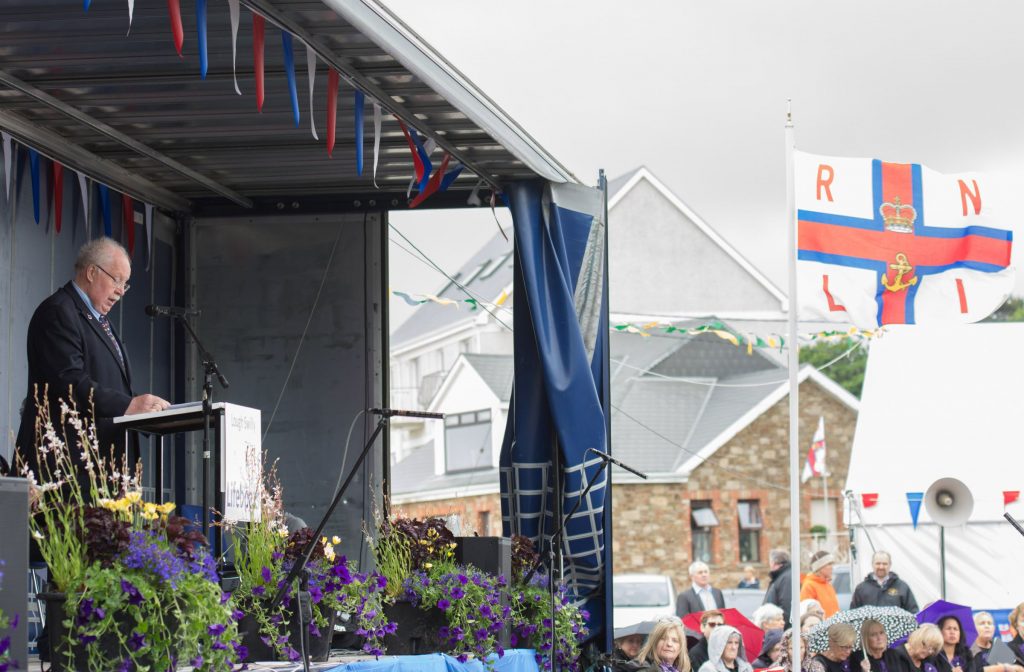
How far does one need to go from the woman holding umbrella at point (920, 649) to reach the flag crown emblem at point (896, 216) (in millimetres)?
2422

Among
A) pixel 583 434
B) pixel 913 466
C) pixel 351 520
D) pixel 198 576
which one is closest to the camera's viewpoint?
pixel 198 576

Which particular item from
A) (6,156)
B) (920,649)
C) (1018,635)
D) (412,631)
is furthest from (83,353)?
→ (1018,635)

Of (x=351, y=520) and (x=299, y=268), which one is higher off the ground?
(x=299, y=268)

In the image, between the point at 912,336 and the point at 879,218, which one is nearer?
the point at 879,218

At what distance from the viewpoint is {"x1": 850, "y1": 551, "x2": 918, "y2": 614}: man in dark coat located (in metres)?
11.0

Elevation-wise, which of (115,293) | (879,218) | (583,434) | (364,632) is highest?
(879,218)

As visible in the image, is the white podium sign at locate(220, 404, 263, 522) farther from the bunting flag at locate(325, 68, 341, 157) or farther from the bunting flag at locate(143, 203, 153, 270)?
the bunting flag at locate(143, 203, 153, 270)

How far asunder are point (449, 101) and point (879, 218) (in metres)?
3.26

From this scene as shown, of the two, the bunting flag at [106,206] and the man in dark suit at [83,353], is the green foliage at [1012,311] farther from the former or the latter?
the man in dark suit at [83,353]

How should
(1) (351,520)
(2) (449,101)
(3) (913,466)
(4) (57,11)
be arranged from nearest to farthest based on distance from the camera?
(4) (57,11)
(2) (449,101)
(1) (351,520)
(3) (913,466)

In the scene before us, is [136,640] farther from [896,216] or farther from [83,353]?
[896,216]

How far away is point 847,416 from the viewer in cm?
3055

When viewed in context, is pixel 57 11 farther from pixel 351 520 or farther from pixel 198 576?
pixel 351 520

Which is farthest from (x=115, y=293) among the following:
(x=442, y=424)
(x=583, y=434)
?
(x=442, y=424)
